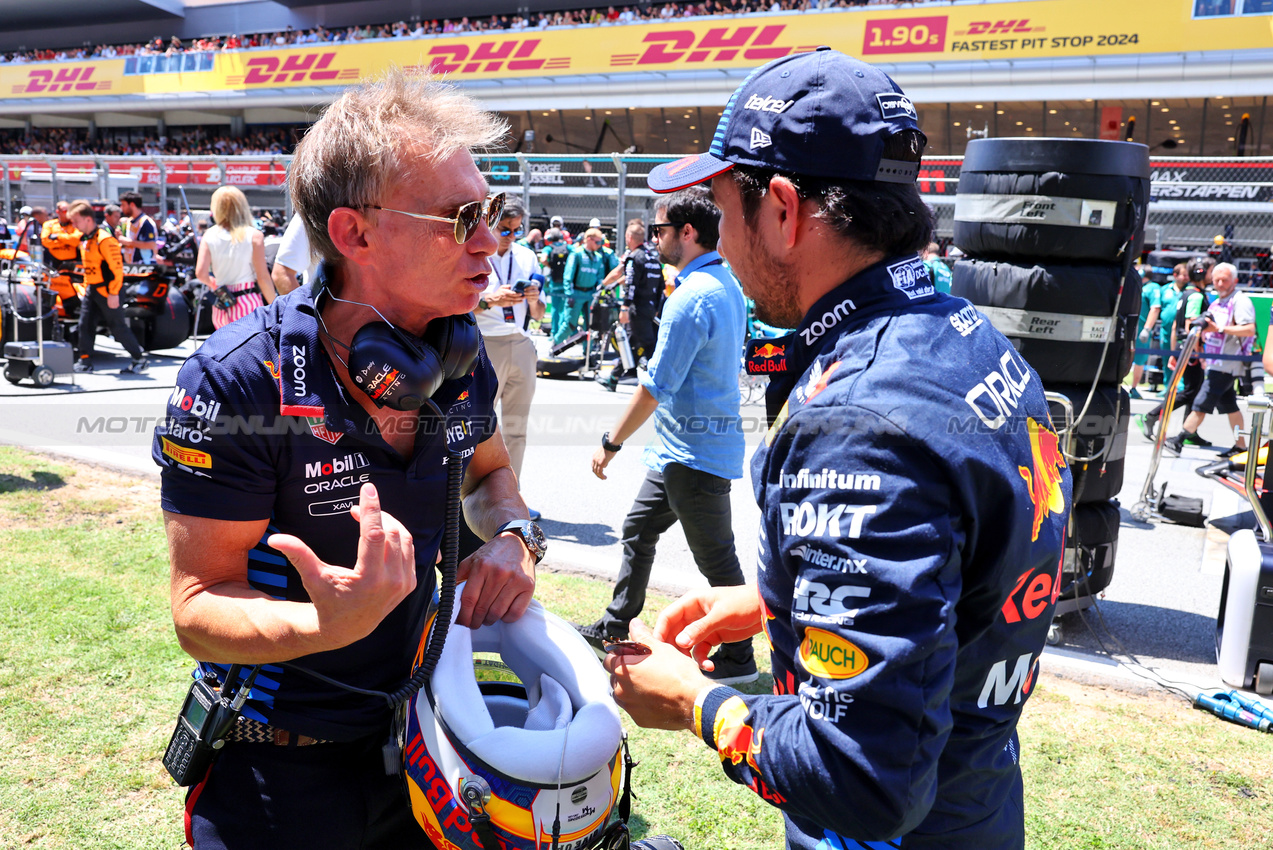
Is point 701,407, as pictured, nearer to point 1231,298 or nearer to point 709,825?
point 709,825

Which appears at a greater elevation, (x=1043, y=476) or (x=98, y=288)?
(x=1043, y=476)

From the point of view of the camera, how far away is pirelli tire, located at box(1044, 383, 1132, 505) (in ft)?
16.2

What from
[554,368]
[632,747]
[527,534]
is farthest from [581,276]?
[527,534]

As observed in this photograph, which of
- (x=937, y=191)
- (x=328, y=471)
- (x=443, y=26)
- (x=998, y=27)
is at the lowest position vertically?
(x=328, y=471)

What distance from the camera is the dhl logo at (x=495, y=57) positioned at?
3719 cm

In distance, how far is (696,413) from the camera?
4336 mm

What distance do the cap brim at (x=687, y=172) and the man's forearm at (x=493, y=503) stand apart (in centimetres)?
82

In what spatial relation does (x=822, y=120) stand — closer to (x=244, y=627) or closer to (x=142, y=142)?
(x=244, y=627)

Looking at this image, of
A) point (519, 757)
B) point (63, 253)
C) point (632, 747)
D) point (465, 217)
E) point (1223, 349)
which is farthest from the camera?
point (63, 253)

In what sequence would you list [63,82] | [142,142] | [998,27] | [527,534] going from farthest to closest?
[142,142] → [63,82] → [998,27] → [527,534]

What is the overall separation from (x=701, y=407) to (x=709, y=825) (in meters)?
1.85

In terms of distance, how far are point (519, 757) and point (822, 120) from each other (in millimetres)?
1156

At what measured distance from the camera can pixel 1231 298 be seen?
11.0 metres

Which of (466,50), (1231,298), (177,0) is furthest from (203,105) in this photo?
(1231,298)
